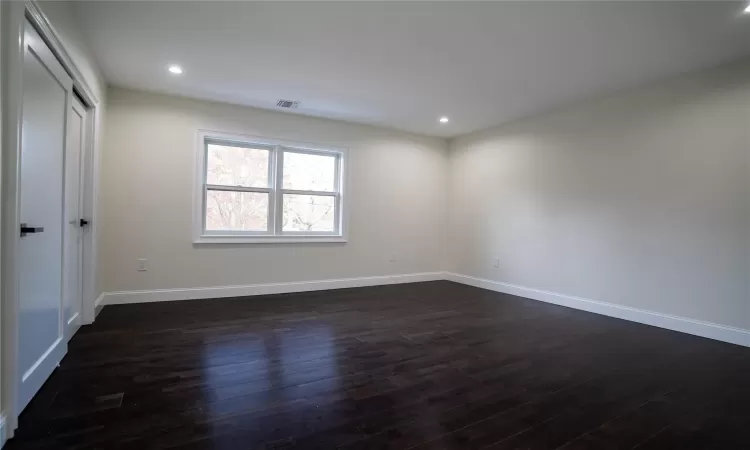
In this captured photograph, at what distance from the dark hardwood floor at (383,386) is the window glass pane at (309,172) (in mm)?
2034

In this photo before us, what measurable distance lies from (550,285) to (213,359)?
3.90 metres

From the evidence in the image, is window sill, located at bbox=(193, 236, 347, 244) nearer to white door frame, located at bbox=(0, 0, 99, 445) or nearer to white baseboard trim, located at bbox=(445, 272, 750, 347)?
white baseboard trim, located at bbox=(445, 272, 750, 347)

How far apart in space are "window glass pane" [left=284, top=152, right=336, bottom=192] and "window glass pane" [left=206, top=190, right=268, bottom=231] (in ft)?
1.49

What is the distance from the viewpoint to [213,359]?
8.23ft

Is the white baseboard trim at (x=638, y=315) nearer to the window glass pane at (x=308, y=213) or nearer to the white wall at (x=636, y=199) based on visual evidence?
the white wall at (x=636, y=199)

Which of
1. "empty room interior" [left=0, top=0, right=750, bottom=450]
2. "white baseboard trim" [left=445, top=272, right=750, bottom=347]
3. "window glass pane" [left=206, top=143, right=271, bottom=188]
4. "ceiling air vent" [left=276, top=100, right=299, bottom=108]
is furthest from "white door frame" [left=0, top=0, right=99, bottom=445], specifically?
"white baseboard trim" [left=445, top=272, right=750, bottom=347]

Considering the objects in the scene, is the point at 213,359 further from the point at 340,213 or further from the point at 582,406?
the point at 340,213

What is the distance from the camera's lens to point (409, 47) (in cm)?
298

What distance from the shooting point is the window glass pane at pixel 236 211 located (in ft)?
14.9

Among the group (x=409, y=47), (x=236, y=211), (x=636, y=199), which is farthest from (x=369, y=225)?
(x=636, y=199)

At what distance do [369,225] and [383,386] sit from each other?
3.45 metres

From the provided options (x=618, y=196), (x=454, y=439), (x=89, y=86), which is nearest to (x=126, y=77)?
(x=89, y=86)

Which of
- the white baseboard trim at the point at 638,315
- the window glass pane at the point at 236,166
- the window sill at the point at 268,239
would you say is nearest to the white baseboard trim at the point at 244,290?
the window sill at the point at 268,239

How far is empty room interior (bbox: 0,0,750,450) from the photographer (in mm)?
1803
